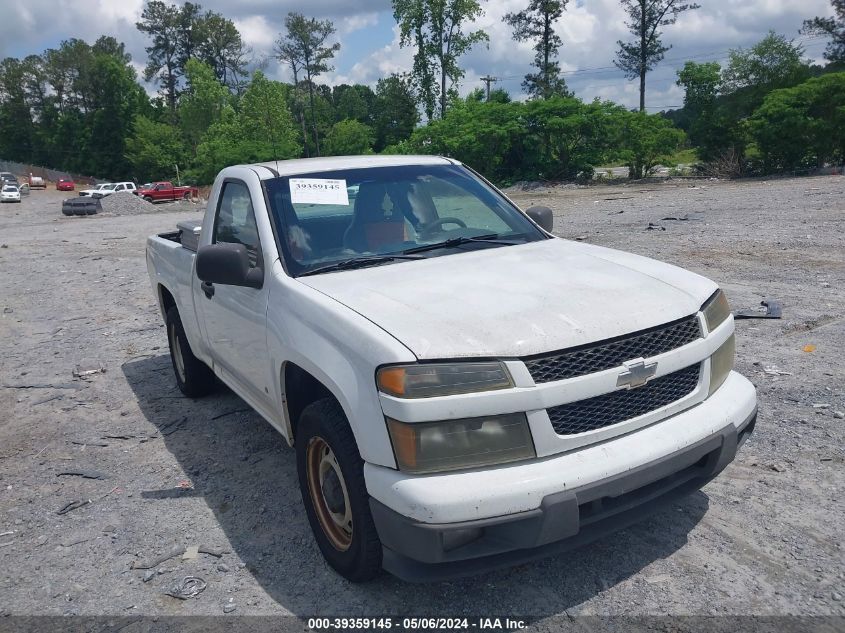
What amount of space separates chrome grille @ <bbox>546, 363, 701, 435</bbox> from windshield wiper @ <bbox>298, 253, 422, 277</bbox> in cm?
138

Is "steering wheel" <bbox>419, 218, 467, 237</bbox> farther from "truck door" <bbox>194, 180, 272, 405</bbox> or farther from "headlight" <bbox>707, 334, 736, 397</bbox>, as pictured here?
"headlight" <bbox>707, 334, 736, 397</bbox>

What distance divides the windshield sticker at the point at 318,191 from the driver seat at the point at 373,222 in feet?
0.32

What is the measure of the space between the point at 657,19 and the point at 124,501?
5363cm

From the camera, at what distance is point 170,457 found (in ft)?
15.1

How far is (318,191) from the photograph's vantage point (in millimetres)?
3859

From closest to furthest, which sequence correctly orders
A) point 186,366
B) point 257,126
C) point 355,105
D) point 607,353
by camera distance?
1. point 607,353
2. point 186,366
3. point 257,126
4. point 355,105

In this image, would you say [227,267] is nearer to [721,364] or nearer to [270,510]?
[270,510]

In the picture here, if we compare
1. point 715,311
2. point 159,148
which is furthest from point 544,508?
point 159,148

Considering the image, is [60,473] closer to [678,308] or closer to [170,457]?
[170,457]

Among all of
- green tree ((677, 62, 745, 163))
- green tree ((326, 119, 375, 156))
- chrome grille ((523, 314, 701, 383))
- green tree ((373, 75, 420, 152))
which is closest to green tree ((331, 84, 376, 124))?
green tree ((373, 75, 420, 152))

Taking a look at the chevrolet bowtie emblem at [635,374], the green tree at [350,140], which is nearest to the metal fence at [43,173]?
the green tree at [350,140]

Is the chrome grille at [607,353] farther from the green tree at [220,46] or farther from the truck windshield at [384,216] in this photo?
the green tree at [220,46]

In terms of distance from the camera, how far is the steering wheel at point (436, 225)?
3.92 meters

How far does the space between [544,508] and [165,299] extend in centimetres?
456
